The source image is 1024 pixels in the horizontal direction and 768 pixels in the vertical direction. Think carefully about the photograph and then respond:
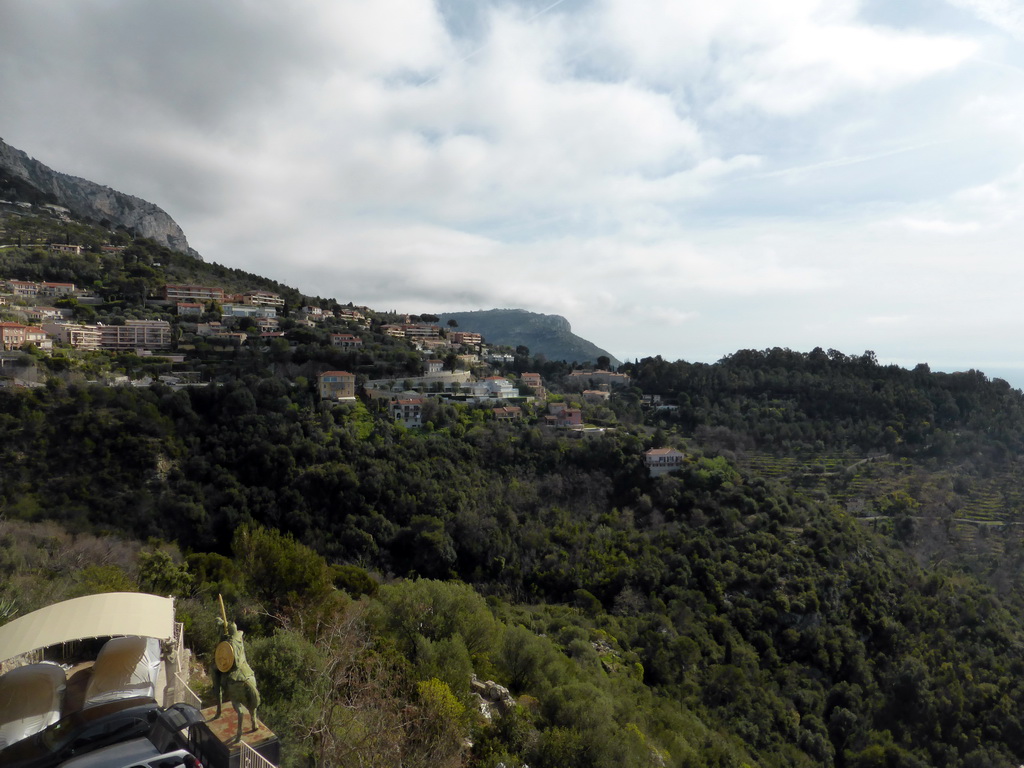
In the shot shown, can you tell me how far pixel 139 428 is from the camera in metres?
24.3

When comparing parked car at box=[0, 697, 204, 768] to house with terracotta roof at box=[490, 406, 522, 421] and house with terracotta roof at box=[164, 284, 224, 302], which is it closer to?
house with terracotta roof at box=[490, 406, 522, 421]

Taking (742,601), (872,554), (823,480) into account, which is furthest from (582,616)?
(823,480)

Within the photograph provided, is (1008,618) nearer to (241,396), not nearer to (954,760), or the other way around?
(954,760)

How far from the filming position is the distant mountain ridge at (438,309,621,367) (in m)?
91.6

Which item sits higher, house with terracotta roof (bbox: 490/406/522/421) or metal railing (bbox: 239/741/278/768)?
house with terracotta roof (bbox: 490/406/522/421)

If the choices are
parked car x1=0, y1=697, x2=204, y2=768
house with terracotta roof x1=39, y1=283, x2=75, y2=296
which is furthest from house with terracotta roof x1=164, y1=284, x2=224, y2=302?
parked car x1=0, y1=697, x2=204, y2=768

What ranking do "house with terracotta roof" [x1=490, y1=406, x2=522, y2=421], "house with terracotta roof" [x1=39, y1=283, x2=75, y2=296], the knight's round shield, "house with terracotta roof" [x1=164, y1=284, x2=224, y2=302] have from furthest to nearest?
"house with terracotta roof" [x1=164, y1=284, x2=224, y2=302], "house with terracotta roof" [x1=39, y1=283, x2=75, y2=296], "house with terracotta roof" [x1=490, y1=406, x2=522, y2=421], the knight's round shield

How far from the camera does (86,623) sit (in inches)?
219

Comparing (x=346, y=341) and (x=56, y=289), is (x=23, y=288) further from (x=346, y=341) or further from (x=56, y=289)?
(x=346, y=341)

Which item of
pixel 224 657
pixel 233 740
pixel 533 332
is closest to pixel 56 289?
pixel 224 657

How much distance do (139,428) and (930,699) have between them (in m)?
32.5

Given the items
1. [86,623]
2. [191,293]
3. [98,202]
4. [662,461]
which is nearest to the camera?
[86,623]

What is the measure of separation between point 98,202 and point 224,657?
376 ft

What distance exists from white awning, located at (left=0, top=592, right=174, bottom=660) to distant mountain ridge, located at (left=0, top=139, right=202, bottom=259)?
84.9m
